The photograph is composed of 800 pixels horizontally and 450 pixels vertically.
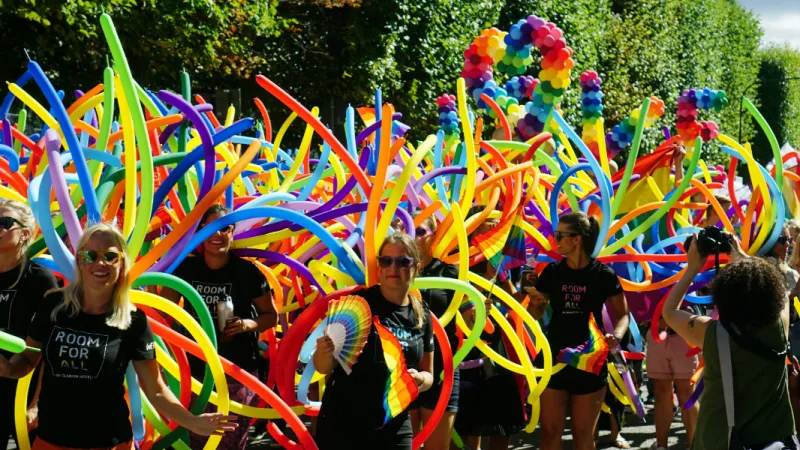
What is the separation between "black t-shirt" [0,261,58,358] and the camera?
12.1ft

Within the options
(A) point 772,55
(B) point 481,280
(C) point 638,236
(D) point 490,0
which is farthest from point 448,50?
(A) point 772,55

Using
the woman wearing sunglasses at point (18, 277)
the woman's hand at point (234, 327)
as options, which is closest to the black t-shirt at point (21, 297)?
the woman wearing sunglasses at point (18, 277)

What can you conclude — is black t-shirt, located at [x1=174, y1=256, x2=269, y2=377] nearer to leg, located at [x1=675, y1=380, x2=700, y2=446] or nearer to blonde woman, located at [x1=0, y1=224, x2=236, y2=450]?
blonde woman, located at [x1=0, y1=224, x2=236, y2=450]

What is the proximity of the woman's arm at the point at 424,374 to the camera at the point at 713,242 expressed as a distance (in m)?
1.06

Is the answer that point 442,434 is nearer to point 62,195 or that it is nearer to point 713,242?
point 713,242

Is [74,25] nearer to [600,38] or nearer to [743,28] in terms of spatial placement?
[600,38]

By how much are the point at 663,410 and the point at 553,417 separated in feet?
4.97

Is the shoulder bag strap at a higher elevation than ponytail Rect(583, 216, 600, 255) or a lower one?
lower

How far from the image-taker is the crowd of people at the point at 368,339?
128 inches

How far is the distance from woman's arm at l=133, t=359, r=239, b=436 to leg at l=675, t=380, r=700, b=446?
372cm

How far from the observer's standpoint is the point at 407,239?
3973mm

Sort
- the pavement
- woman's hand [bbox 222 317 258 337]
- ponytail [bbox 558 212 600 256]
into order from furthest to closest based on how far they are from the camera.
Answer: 1. the pavement
2. ponytail [bbox 558 212 600 256]
3. woman's hand [bbox 222 317 258 337]

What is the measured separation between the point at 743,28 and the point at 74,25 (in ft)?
113

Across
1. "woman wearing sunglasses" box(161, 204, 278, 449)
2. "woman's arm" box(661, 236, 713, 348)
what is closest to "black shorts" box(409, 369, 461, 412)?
"woman wearing sunglasses" box(161, 204, 278, 449)
